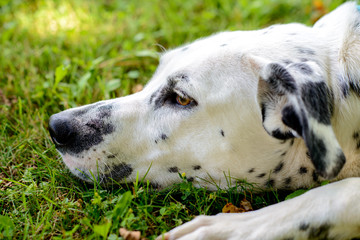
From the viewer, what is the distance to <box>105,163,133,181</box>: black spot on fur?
2.73 meters

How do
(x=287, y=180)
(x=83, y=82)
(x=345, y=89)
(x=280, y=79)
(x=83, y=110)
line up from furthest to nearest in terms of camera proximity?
(x=83, y=82), (x=83, y=110), (x=287, y=180), (x=345, y=89), (x=280, y=79)

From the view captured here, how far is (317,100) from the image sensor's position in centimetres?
223

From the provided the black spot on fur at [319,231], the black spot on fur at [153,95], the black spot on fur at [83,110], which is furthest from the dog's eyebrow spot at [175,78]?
the black spot on fur at [319,231]

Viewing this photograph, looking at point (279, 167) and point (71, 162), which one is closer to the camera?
point (279, 167)

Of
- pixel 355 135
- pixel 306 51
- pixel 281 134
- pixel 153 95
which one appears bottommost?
pixel 355 135

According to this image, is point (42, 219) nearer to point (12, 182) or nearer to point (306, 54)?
point (12, 182)

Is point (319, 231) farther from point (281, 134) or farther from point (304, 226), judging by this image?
point (281, 134)

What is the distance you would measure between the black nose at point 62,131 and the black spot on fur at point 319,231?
1548mm

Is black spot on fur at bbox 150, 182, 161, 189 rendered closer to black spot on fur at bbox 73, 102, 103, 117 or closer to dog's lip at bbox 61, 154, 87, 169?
dog's lip at bbox 61, 154, 87, 169

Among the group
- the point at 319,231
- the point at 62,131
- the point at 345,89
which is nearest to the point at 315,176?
the point at 319,231

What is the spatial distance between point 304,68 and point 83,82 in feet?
7.65

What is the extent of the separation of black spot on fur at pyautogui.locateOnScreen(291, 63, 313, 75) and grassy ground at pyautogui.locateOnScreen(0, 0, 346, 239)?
0.85m

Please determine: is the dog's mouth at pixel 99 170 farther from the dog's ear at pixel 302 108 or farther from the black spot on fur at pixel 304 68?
the black spot on fur at pixel 304 68

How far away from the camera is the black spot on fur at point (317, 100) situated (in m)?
2.19
